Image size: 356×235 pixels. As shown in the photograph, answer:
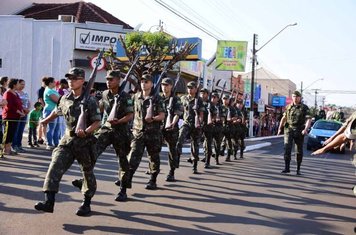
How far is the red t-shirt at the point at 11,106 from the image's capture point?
10.5m

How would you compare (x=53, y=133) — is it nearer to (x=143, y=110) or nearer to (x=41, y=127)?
(x=41, y=127)

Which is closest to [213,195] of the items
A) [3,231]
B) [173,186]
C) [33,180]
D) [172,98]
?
[173,186]

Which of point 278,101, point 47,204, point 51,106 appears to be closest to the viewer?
point 47,204

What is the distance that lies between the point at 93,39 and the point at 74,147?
1892 centimetres

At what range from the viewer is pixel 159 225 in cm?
559

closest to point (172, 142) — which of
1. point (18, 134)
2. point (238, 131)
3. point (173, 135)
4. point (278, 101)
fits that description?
point (173, 135)

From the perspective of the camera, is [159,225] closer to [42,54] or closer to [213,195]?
[213,195]

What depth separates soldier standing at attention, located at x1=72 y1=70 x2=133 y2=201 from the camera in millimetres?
6578

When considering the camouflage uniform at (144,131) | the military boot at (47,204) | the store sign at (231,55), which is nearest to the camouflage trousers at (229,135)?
the camouflage uniform at (144,131)

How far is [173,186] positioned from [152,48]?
1325 centimetres

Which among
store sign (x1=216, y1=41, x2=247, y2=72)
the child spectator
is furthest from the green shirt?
store sign (x1=216, y1=41, x2=247, y2=72)

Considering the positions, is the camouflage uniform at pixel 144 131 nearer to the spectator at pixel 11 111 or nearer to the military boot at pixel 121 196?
the military boot at pixel 121 196

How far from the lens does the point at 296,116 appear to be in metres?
10.8

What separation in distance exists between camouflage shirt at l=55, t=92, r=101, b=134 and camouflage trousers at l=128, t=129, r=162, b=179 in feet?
5.48
